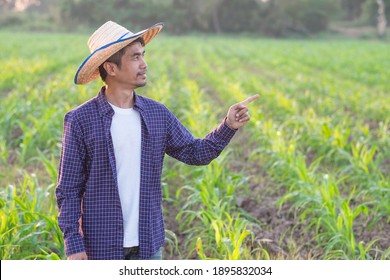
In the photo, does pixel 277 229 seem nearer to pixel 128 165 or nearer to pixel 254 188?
pixel 254 188

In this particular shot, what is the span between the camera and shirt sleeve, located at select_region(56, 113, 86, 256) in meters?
2.36

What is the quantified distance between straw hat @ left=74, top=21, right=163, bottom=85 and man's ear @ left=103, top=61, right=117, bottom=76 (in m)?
0.02

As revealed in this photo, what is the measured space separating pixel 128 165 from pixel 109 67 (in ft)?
1.37

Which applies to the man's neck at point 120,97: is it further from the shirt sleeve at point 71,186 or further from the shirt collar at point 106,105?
the shirt sleeve at point 71,186

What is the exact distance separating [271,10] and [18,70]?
38578 mm

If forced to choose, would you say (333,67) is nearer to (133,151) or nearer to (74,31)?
(133,151)

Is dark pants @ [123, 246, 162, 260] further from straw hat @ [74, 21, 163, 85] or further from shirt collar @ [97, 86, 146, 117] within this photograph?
straw hat @ [74, 21, 163, 85]

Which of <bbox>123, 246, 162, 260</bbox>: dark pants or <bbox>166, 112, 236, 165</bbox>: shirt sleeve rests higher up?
<bbox>166, 112, 236, 165</bbox>: shirt sleeve

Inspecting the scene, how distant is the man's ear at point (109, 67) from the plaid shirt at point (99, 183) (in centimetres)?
10

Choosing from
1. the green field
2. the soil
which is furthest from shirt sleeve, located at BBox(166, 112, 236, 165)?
the soil

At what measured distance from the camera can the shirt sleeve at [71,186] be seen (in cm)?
236

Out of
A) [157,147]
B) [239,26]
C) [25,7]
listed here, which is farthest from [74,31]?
[157,147]

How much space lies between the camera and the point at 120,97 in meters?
2.47

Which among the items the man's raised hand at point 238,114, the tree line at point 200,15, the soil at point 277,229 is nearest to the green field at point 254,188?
the soil at point 277,229
